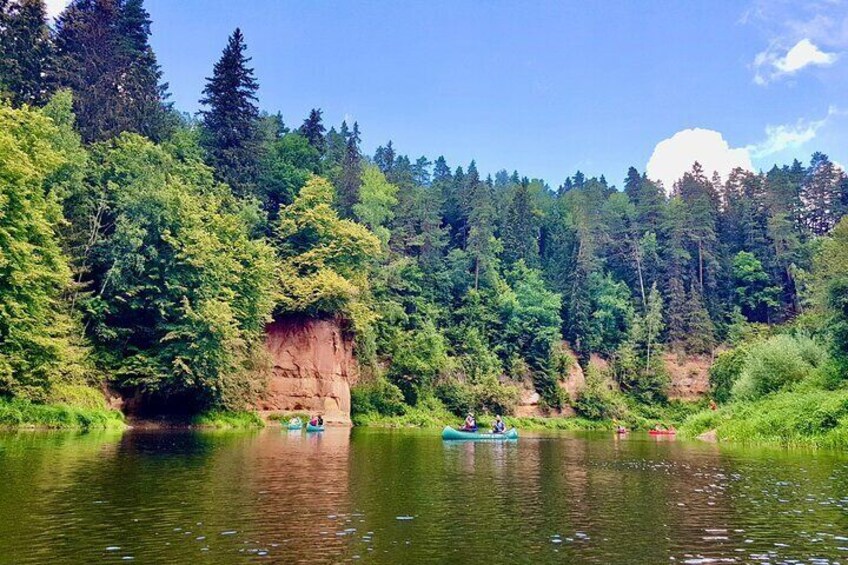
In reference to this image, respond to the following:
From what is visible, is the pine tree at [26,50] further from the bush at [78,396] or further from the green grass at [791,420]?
the green grass at [791,420]

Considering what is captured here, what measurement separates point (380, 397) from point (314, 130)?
37.5m

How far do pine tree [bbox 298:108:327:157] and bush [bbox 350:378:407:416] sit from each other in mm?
32994

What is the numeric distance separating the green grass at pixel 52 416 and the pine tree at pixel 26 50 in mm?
29115

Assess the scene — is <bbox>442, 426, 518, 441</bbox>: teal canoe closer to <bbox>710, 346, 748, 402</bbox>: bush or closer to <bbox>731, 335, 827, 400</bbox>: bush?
<bbox>731, 335, 827, 400</bbox>: bush

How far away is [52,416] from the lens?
127ft

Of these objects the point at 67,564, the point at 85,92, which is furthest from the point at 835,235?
the point at 85,92

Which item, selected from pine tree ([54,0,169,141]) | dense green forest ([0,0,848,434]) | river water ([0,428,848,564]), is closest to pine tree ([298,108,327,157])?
dense green forest ([0,0,848,434])

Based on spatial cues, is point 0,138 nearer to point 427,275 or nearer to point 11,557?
point 11,557

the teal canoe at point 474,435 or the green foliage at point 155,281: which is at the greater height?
the green foliage at point 155,281

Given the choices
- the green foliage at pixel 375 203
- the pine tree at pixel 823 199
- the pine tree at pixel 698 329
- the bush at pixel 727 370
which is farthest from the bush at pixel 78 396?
the pine tree at pixel 823 199

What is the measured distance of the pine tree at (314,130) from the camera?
87.9 meters

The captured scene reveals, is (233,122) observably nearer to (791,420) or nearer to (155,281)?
(155,281)

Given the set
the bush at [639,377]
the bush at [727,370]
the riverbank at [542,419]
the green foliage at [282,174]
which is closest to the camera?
the riverbank at [542,419]

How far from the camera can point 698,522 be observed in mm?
15828
